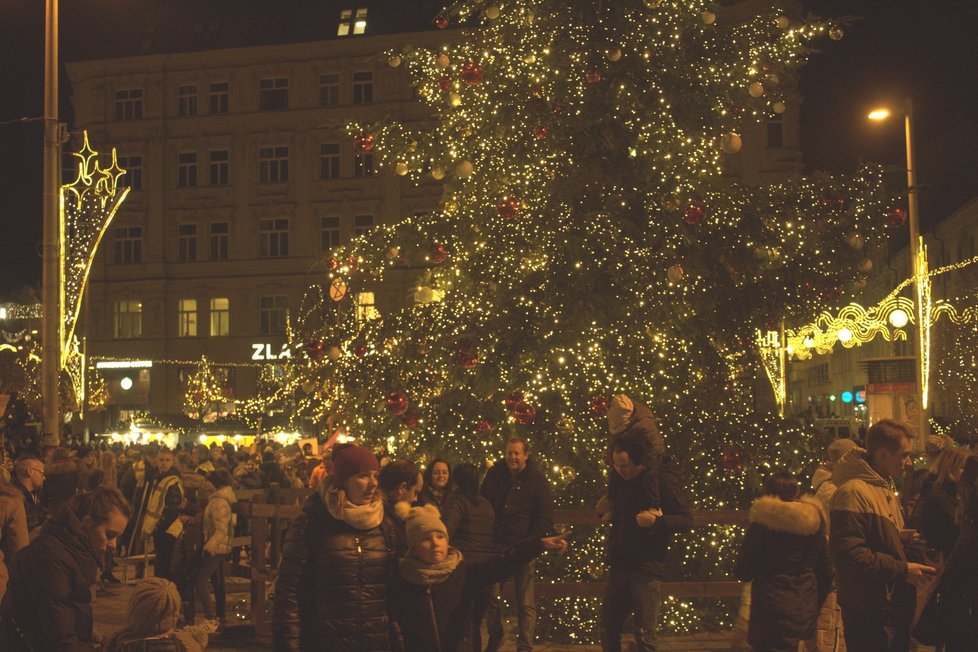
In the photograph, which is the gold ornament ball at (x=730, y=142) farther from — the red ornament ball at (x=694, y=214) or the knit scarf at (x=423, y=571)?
the knit scarf at (x=423, y=571)

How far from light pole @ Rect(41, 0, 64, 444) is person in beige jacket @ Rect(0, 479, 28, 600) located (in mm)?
6741

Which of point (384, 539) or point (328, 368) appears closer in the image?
point (384, 539)

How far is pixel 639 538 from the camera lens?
8281 millimetres

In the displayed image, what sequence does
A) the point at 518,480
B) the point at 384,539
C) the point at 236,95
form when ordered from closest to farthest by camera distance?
the point at 384,539, the point at 518,480, the point at 236,95

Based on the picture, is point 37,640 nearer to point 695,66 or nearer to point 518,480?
point 518,480

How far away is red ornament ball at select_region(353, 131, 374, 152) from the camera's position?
1309 cm

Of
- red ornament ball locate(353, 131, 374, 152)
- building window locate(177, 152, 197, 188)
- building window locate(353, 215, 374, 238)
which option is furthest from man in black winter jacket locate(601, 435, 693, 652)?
building window locate(177, 152, 197, 188)

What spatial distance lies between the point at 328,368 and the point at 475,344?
5.80 feet

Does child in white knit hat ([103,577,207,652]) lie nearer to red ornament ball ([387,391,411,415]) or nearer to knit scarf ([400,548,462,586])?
knit scarf ([400,548,462,586])

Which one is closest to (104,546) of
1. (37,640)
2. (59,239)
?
(37,640)

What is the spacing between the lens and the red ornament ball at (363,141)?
515 inches

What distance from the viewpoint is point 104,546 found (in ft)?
19.1

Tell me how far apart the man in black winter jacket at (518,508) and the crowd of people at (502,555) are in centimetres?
1

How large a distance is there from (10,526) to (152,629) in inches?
125
